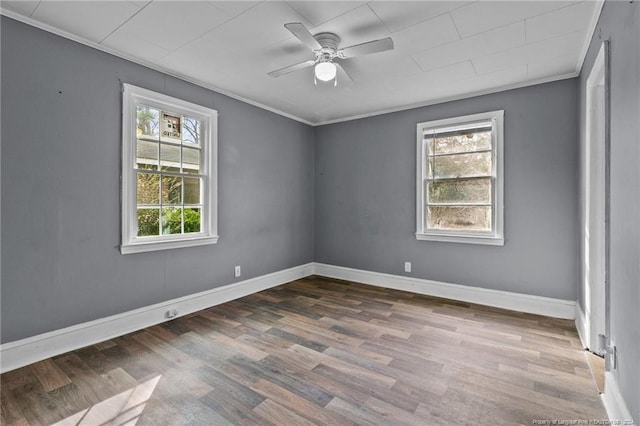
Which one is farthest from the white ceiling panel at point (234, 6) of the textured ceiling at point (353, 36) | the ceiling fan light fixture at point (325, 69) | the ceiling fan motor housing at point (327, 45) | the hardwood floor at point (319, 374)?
the hardwood floor at point (319, 374)

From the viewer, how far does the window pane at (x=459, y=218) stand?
380cm

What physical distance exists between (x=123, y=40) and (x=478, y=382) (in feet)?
12.6

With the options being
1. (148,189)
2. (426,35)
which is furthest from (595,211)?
(148,189)

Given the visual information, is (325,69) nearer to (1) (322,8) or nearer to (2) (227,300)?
(1) (322,8)

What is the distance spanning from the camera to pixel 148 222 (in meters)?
3.13

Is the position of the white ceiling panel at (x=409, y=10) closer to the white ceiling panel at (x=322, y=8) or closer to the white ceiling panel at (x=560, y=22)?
the white ceiling panel at (x=322, y=8)

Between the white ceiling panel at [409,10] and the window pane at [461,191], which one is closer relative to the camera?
the white ceiling panel at [409,10]

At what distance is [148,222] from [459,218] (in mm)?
3647

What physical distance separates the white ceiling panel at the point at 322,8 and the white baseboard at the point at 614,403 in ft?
9.07

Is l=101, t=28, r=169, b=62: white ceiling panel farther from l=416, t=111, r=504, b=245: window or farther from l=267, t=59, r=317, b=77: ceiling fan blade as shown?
l=416, t=111, r=504, b=245: window

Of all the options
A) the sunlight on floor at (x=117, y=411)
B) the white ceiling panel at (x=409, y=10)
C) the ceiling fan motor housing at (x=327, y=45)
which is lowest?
the sunlight on floor at (x=117, y=411)

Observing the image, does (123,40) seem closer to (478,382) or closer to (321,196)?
(321,196)

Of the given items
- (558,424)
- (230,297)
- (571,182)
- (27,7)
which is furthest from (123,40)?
(571,182)

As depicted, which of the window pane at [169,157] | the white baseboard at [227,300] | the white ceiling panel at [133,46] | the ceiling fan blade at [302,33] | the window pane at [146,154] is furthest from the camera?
the window pane at [169,157]
